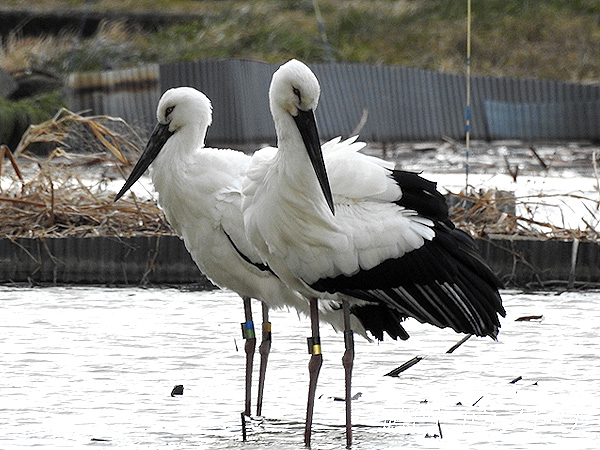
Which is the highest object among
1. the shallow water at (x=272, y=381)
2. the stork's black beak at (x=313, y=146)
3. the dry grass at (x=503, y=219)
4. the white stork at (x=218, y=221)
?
the stork's black beak at (x=313, y=146)

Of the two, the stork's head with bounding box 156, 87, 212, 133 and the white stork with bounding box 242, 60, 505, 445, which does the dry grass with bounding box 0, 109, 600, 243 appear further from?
the white stork with bounding box 242, 60, 505, 445

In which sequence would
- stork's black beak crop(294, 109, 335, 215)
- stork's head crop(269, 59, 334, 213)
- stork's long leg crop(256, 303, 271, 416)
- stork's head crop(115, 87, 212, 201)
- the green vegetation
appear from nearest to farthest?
stork's black beak crop(294, 109, 335, 215) → stork's head crop(269, 59, 334, 213) → stork's long leg crop(256, 303, 271, 416) → stork's head crop(115, 87, 212, 201) → the green vegetation

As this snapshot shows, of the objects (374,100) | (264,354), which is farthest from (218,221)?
(374,100)

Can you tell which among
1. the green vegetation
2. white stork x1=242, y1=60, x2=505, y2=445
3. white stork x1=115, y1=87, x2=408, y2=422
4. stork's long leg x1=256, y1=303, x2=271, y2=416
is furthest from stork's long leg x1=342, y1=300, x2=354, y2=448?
the green vegetation

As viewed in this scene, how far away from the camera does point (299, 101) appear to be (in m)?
6.42

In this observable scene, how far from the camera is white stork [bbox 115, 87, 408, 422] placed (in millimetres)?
7109

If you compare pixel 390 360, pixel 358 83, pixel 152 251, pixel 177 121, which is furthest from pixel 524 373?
pixel 358 83

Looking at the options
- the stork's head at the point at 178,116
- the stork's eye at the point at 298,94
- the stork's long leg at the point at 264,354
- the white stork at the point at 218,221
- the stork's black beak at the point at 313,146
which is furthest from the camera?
the stork's head at the point at 178,116

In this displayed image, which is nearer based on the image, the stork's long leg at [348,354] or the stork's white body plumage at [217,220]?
the stork's long leg at [348,354]

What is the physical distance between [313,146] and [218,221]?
1.07 m

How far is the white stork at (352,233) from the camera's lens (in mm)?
6316

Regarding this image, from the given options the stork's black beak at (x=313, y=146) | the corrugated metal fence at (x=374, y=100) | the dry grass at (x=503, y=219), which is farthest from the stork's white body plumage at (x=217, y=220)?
the corrugated metal fence at (x=374, y=100)

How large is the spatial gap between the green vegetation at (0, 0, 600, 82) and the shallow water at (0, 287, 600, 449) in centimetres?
1786

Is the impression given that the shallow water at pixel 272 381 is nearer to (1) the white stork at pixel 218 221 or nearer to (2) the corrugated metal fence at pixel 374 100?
(1) the white stork at pixel 218 221
